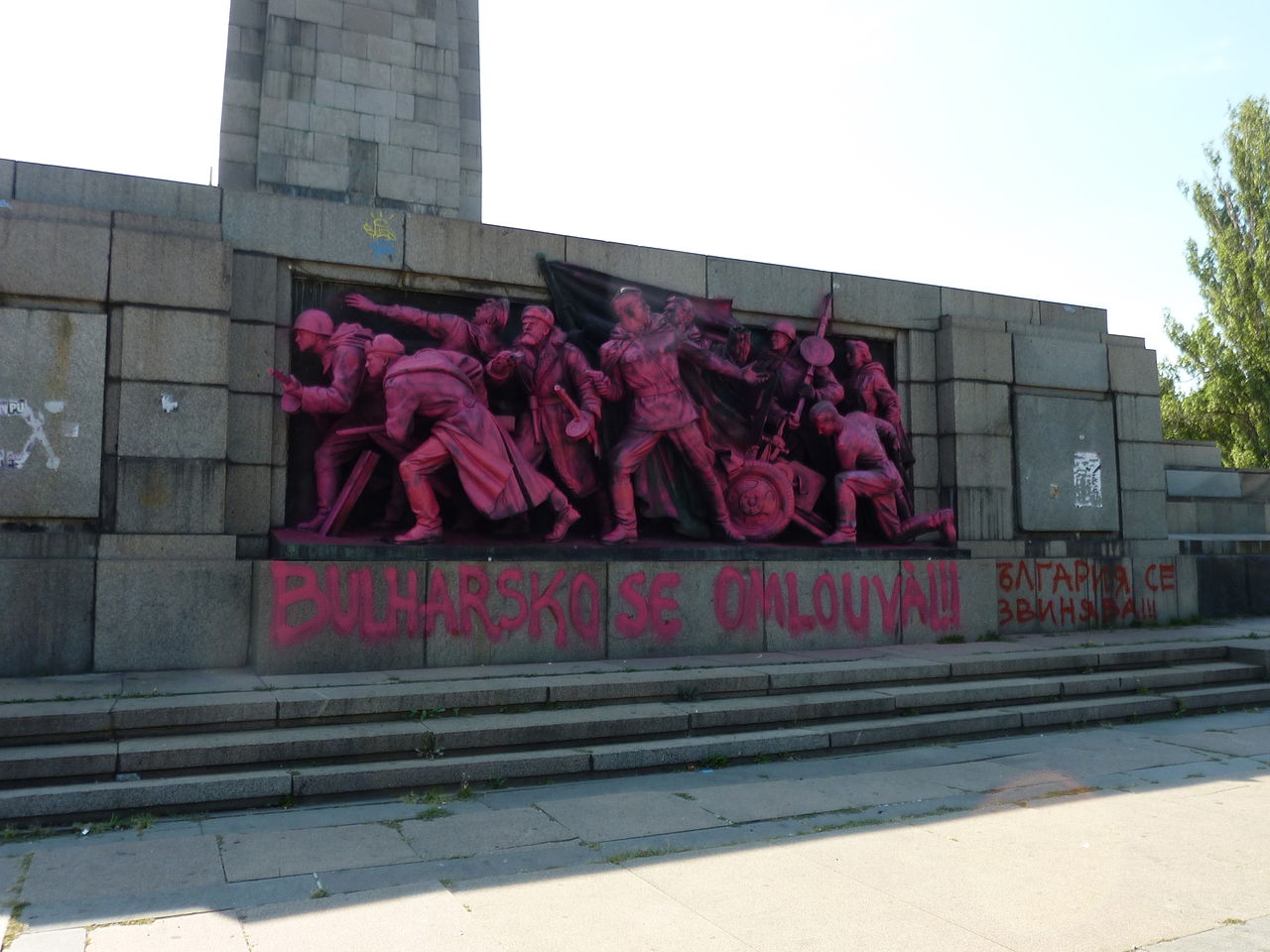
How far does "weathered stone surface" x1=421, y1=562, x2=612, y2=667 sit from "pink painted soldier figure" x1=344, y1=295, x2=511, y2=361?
2.26 metres

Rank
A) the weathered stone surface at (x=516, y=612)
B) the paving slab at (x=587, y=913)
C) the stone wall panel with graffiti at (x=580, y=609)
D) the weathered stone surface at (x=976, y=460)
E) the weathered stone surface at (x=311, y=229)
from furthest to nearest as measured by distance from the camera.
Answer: the weathered stone surface at (x=976, y=460) < the weathered stone surface at (x=311, y=229) < the weathered stone surface at (x=516, y=612) < the stone wall panel with graffiti at (x=580, y=609) < the paving slab at (x=587, y=913)

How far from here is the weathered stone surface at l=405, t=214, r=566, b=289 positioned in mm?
10156

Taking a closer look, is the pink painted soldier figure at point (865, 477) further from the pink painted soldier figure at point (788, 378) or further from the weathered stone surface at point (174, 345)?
the weathered stone surface at point (174, 345)

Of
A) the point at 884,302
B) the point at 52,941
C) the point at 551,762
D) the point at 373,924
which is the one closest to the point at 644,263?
the point at 884,302

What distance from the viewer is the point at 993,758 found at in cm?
781

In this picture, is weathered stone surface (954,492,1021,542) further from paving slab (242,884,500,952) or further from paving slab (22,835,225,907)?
paving slab (22,835,225,907)

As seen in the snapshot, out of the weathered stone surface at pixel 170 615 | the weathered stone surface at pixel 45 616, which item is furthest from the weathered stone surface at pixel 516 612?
the weathered stone surface at pixel 45 616

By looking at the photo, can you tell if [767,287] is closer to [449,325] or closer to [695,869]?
[449,325]

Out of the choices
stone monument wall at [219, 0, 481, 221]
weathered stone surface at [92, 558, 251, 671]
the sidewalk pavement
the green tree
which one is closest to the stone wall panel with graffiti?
weathered stone surface at [92, 558, 251, 671]

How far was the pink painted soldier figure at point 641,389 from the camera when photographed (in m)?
10.4

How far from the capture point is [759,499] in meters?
11.4

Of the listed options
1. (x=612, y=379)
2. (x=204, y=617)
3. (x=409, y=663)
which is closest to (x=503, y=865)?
(x=409, y=663)

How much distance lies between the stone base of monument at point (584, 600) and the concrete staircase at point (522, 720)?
0.40m

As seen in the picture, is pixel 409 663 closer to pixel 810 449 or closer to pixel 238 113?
pixel 810 449
